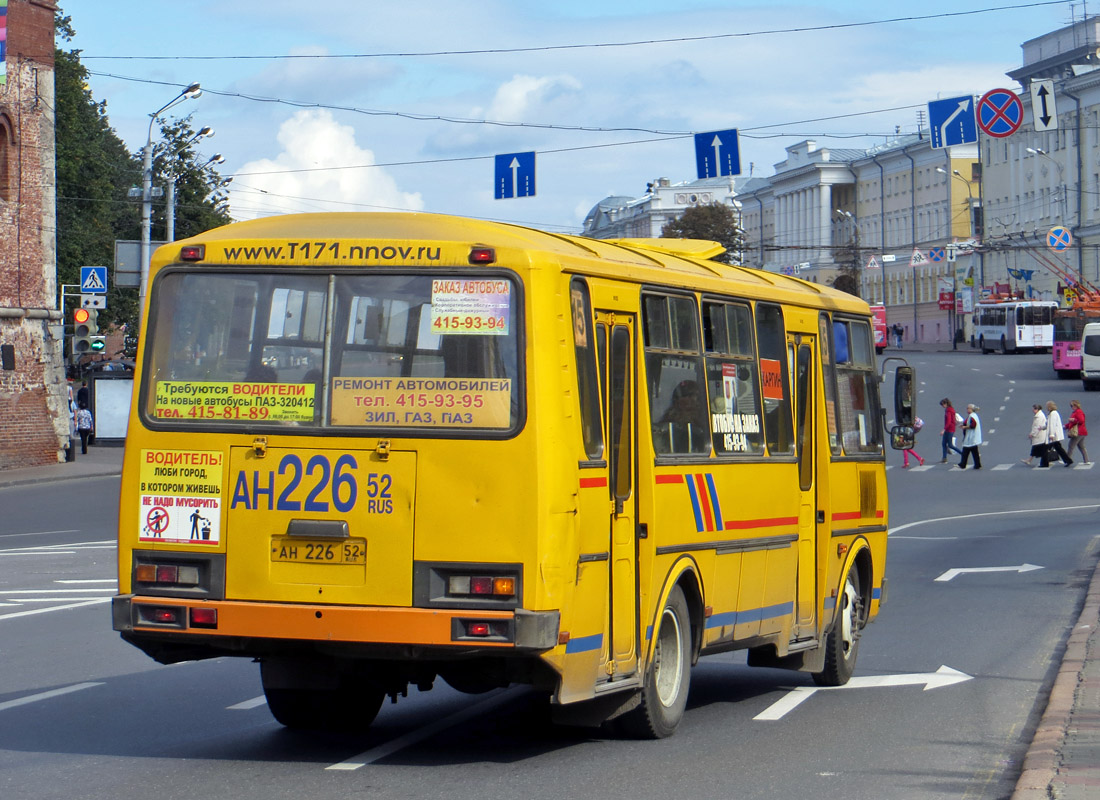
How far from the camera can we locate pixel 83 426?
1889 inches

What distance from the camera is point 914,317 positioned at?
127500 millimetres

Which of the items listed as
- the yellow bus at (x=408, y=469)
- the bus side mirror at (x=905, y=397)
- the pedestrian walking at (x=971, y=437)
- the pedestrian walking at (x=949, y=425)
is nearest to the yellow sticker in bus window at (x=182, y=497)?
the yellow bus at (x=408, y=469)

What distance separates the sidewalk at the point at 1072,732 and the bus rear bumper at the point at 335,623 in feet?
7.13

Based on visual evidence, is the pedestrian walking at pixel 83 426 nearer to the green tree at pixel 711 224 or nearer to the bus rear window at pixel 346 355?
the bus rear window at pixel 346 355

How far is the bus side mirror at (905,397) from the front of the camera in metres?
12.8

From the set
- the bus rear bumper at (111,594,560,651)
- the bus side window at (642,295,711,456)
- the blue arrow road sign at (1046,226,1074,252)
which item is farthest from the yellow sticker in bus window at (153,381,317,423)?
the blue arrow road sign at (1046,226,1074,252)

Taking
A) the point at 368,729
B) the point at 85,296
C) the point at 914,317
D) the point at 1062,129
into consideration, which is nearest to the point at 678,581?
the point at 368,729

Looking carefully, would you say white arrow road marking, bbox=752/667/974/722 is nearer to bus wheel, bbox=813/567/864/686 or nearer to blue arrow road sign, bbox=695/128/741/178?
bus wheel, bbox=813/567/864/686

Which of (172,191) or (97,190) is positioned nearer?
(172,191)

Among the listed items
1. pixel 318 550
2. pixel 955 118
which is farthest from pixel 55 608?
pixel 955 118

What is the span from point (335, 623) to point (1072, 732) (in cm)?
384

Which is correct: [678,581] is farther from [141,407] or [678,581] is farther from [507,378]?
[141,407]

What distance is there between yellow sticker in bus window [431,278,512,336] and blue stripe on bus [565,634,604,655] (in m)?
1.42

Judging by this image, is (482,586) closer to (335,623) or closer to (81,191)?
(335,623)
